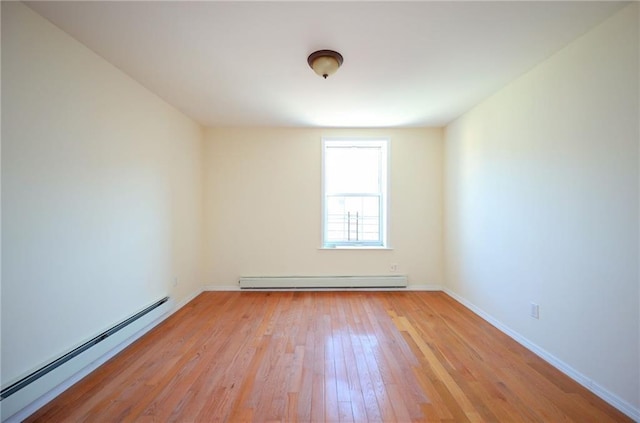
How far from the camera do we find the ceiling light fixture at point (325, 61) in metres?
1.93

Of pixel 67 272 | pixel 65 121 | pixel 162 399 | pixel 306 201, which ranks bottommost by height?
pixel 162 399

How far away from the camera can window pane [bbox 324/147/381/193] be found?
161 inches

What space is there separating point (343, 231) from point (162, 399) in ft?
9.60

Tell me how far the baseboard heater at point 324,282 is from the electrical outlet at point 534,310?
5.49 feet

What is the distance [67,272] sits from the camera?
5.85 ft

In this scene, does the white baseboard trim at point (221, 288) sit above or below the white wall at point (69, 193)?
below

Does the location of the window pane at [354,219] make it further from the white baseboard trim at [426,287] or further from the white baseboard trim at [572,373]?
the white baseboard trim at [572,373]

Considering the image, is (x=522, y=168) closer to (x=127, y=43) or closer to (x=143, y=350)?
(x=127, y=43)

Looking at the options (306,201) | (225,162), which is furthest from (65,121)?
(306,201)

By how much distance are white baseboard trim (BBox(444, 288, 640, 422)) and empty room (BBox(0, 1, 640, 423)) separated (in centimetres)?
2

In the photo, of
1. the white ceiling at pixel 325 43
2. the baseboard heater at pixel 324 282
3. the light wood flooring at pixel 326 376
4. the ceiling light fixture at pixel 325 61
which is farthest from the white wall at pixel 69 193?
the ceiling light fixture at pixel 325 61

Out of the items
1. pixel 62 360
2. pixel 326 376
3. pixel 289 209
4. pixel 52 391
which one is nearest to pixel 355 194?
pixel 289 209

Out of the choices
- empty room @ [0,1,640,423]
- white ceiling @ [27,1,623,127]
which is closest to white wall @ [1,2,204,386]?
empty room @ [0,1,640,423]

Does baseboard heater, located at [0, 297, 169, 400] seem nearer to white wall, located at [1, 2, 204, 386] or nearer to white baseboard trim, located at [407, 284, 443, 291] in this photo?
white wall, located at [1, 2, 204, 386]
